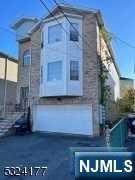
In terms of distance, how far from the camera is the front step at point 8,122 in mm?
17797

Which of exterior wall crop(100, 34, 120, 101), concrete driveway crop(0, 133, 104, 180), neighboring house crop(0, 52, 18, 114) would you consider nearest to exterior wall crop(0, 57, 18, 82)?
neighboring house crop(0, 52, 18, 114)

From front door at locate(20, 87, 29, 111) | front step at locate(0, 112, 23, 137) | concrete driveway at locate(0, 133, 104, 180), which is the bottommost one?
concrete driveway at locate(0, 133, 104, 180)

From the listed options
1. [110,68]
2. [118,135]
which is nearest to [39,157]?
[118,135]

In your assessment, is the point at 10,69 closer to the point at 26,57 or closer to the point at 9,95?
the point at 9,95

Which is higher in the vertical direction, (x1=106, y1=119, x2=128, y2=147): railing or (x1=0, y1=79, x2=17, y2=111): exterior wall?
(x1=0, y1=79, x2=17, y2=111): exterior wall

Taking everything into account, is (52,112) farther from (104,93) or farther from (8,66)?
(8,66)

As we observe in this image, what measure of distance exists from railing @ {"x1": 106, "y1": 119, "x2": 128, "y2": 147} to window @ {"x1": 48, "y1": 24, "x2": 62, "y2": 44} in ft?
33.1

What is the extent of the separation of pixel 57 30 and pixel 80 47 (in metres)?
2.33

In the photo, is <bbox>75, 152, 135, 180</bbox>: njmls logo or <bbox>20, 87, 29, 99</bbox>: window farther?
<bbox>20, 87, 29, 99</bbox>: window

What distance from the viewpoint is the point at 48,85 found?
62.3 feet

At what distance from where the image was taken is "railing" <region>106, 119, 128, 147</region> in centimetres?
917

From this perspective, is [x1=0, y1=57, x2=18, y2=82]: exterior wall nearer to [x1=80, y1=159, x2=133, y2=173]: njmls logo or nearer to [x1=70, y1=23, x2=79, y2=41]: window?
[x1=70, y1=23, x2=79, y2=41]: window

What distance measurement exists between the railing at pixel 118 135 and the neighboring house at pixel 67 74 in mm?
6574

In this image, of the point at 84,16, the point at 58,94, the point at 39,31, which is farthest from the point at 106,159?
the point at 39,31
